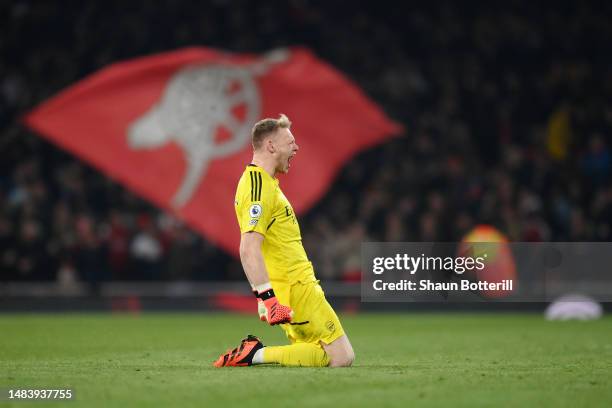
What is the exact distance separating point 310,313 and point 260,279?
874 millimetres

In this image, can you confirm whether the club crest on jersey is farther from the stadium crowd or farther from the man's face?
the stadium crowd

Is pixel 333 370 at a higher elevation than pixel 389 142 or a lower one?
lower

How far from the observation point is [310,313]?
10.3 metres

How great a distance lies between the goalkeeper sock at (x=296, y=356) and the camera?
10242 millimetres

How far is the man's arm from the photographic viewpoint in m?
9.41

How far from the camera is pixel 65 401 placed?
7844 millimetres

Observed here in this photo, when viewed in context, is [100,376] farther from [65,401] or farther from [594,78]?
[594,78]

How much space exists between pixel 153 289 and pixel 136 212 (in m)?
2.45

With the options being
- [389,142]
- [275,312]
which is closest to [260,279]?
[275,312]

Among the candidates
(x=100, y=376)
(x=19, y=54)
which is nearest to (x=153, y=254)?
(x=19, y=54)

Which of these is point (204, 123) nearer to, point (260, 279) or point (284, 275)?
point (284, 275)

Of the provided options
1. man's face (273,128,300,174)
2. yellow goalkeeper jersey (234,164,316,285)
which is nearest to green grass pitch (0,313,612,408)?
yellow goalkeeper jersey (234,164,316,285)

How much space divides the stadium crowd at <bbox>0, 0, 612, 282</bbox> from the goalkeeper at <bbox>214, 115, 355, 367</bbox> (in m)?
11.0

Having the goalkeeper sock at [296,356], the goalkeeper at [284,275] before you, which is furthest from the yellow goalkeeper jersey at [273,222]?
the goalkeeper sock at [296,356]
